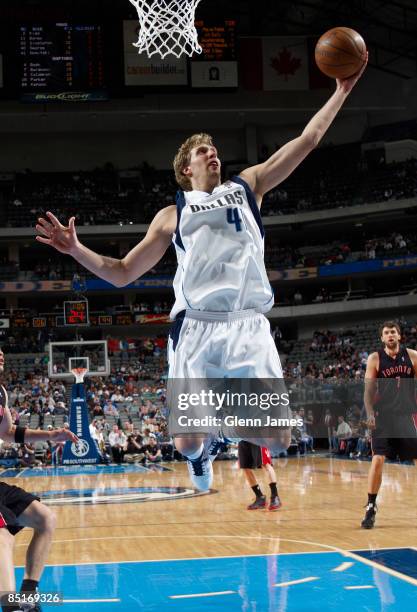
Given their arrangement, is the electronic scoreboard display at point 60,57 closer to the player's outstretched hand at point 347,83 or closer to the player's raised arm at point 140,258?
the player's outstretched hand at point 347,83

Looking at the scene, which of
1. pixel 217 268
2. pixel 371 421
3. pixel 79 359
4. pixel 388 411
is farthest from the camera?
pixel 79 359

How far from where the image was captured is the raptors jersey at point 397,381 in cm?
819

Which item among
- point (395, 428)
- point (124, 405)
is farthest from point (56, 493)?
point (124, 405)

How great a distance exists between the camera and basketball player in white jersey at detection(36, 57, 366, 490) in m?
3.97

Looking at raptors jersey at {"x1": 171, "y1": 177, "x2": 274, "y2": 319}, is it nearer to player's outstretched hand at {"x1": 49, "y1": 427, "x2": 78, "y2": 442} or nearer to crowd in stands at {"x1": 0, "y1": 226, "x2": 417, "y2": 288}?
player's outstretched hand at {"x1": 49, "y1": 427, "x2": 78, "y2": 442}

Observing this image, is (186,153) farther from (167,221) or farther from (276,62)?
(276,62)

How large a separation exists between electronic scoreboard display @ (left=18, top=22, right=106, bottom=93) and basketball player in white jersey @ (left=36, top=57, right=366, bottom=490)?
81.8 feet

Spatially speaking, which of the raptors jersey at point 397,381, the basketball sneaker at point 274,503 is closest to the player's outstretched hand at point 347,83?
the raptors jersey at point 397,381

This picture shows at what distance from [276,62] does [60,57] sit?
10.9m

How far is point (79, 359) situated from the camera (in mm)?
21812

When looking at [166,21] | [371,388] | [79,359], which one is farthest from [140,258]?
[79,359]

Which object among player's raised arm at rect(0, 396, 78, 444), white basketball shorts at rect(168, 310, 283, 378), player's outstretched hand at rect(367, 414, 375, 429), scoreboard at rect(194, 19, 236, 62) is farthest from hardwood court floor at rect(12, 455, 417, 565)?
scoreboard at rect(194, 19, 236, 62)

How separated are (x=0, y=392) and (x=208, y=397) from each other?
203 cm

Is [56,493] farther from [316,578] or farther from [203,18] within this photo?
[203,18]
